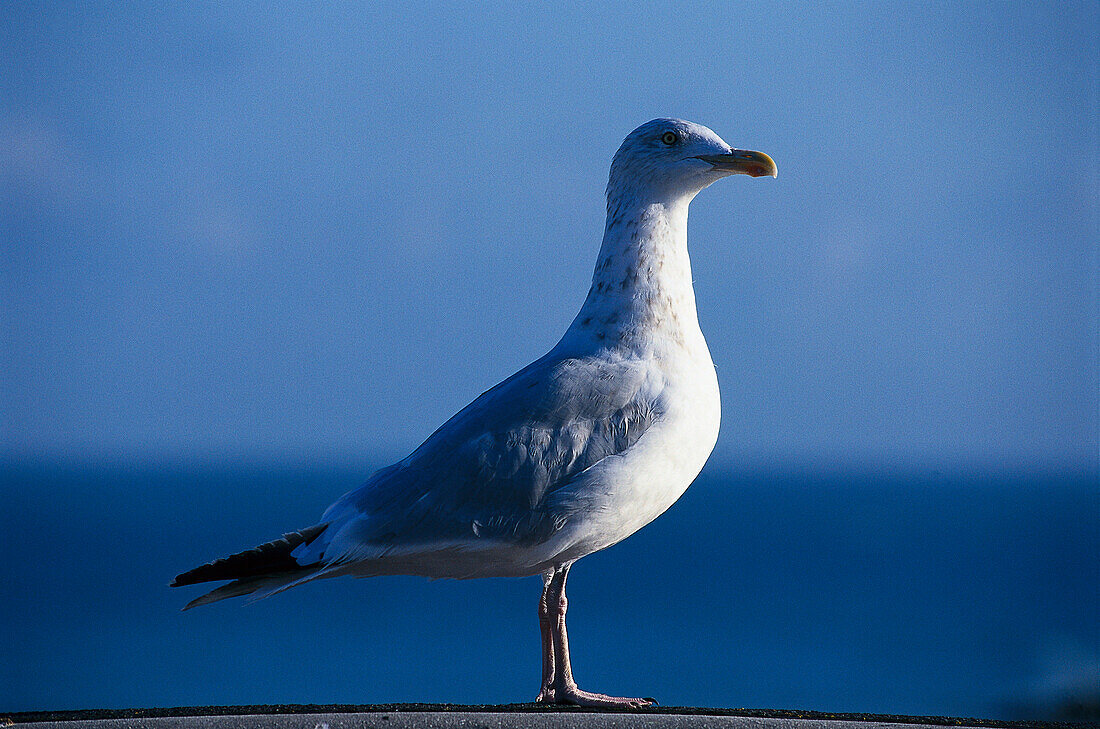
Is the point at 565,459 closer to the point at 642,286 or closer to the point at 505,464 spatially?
the point at 505,464

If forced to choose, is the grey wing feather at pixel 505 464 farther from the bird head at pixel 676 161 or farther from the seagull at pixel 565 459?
the bird head at pixel 676 161

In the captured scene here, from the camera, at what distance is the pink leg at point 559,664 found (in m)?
4.35

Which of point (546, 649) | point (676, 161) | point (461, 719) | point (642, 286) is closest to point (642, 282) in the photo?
point (642, 286)

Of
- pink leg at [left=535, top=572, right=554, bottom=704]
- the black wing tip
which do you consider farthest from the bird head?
the black wing tip

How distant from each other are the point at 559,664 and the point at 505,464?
105cm

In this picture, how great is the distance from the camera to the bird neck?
14.5ft

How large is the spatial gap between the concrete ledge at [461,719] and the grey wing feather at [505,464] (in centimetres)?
66

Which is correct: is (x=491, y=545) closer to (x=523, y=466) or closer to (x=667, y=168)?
(x=523, y=466)

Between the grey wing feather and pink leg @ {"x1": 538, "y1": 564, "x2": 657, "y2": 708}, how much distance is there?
0.55 m

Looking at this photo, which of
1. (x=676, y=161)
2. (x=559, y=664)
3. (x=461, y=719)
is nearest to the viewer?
(x=461, y=719)

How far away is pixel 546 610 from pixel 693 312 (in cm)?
154

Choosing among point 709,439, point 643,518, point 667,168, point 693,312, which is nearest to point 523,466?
point 643,518

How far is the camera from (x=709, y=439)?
14.5 ft

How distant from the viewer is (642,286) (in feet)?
14.8
